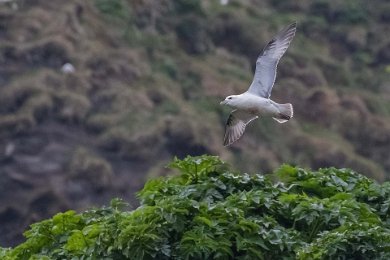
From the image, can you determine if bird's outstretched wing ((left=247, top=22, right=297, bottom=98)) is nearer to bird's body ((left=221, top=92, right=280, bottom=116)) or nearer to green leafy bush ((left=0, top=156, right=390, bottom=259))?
bird's body ((left=221, top=92, right=280, bottom=116))

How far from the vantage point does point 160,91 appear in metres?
51.8

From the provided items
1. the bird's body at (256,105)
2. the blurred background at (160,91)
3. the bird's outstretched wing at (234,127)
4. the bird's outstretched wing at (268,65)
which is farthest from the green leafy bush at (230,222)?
the blurred background at (160,91)

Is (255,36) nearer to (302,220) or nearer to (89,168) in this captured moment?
(89,168)

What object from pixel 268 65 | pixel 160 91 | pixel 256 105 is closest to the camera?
pixel 256 105

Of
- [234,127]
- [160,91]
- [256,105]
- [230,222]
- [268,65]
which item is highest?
[160,91]

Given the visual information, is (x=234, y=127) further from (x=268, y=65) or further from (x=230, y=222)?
(x=230, y=222)

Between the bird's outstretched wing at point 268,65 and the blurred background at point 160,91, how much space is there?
795 inches

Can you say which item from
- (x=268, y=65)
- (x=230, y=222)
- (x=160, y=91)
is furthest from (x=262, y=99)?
(x=160, y=91)

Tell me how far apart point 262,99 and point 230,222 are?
3722mm

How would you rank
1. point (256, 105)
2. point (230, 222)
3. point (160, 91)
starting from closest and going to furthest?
point (230, 222), point (256, 105), point (160, 91)

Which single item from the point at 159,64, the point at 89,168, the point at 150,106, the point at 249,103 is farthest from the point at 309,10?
the point at 249,103

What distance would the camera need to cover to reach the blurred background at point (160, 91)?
46031 mm

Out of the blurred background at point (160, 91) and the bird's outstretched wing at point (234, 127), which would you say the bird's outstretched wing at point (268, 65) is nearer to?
the bird's outstretched wing at point (234, 127)

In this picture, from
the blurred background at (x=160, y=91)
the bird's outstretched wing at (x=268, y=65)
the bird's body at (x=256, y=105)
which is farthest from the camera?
the blurred background at (x=160, y=91)
